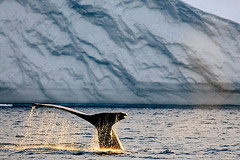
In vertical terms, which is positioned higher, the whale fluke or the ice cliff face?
the ice cliff face

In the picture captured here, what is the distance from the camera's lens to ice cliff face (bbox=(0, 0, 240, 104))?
30.3 metres

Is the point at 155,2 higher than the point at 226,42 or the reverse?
higher

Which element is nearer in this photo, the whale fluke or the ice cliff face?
the whale fluke

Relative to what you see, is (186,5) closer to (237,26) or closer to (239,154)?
(237,26)

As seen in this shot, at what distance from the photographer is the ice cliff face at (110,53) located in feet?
99.4

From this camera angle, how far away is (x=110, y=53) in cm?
3066

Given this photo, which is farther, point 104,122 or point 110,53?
point 110,53

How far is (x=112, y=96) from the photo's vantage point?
31203mm

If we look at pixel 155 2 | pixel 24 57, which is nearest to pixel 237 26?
pixel 155 2

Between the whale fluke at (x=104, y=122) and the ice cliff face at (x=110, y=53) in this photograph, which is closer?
the whale fluke at (x=104, y=122)

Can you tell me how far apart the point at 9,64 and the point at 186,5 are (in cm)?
1452

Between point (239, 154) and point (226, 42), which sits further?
point (226, 42)

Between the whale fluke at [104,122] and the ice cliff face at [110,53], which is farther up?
the ice cliff face at [110,53]

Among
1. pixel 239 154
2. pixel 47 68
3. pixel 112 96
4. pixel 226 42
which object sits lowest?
pixel 239 154
